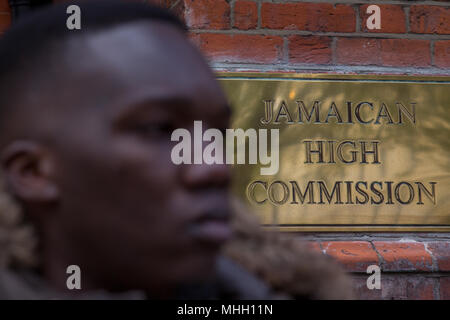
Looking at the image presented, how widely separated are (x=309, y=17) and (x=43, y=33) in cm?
137

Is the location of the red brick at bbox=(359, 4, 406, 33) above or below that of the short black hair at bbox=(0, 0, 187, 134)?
above

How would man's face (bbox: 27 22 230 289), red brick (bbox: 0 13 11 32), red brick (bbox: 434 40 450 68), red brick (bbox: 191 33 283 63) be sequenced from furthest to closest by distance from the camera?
red brick (bbox: 0 13 11 32), red brick (bbox: 434 40 450 68), red brick (bbox: 191 33 283 63), man's face (bbox: 27 22 230 289)

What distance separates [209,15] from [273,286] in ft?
4.05

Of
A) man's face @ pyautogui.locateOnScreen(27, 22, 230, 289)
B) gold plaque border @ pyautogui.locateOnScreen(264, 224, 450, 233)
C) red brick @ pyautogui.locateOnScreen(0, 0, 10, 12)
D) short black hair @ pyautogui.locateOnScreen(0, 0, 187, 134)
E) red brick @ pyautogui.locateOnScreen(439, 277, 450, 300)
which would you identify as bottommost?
red brick @ pyautogui.locateOnScreen(439, 277, 450, 300)

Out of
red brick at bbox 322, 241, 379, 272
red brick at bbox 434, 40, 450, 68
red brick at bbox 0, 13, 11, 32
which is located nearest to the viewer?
red brick at bbox 322, 241, 379, 272

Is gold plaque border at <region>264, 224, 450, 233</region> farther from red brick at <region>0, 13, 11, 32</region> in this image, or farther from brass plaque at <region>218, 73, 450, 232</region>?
red brick at <region>0, 13, 11, 32</region>

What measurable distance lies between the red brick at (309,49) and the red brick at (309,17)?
37 millimetres

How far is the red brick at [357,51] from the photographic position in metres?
2.03

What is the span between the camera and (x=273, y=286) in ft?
3.02

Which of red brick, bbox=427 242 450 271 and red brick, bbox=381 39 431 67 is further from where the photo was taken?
red brick, bbox=381 39 431 67

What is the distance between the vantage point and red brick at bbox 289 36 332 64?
2002 millimetres

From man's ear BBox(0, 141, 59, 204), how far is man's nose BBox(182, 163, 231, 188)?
0.55 feet

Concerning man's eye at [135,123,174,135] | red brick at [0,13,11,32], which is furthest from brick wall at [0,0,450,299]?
man's eye at [135,123,174,135]
